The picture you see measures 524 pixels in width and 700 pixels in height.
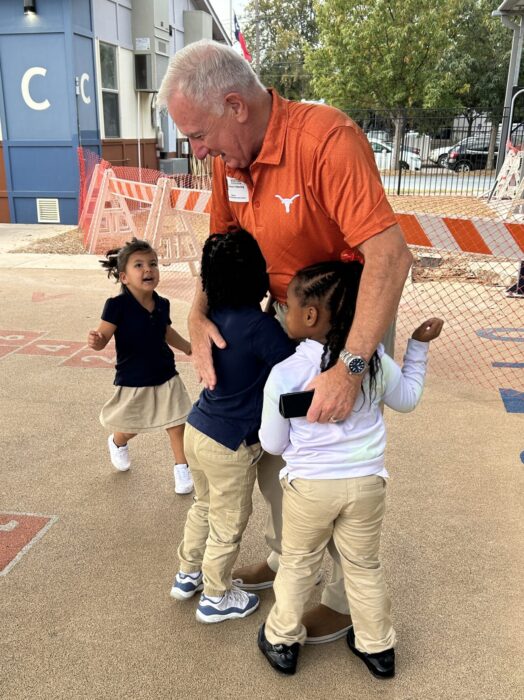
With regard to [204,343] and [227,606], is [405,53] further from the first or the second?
[227,606]

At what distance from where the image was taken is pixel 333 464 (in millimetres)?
1990

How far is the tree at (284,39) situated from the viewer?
51.7m

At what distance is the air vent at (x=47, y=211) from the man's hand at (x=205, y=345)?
1101cm

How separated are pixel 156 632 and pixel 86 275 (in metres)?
6.53

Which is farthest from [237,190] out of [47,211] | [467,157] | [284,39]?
[284,39]

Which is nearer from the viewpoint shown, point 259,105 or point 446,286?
point 259,105

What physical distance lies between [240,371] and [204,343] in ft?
0.53

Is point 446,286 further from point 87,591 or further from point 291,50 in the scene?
point 291,50

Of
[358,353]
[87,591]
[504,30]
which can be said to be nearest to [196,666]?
[87,591]

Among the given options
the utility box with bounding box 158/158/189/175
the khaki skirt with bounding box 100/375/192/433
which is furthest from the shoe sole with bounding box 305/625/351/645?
the utility box with bounding box 158/158/189/175

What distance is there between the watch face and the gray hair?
0.86 m

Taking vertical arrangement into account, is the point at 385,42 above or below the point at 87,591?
above

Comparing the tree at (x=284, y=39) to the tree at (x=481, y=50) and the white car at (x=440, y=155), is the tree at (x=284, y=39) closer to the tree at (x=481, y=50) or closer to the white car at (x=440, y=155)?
the tree at (x=481, y=50)

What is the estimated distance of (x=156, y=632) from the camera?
2.39m
